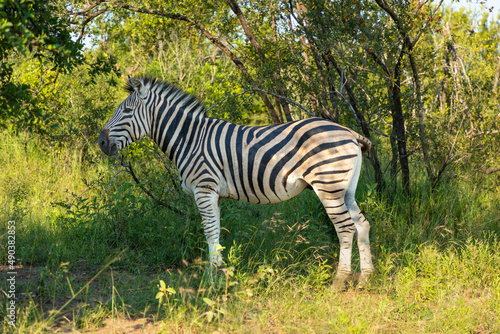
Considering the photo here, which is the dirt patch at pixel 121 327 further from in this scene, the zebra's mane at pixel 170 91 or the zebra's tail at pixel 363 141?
the zebra's tail at pixel 363 141

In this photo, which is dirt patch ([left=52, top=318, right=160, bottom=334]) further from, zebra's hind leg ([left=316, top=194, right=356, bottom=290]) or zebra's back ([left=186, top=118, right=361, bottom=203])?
zebra's hind leg ([left=316, top=194, right=356, bottom=290])

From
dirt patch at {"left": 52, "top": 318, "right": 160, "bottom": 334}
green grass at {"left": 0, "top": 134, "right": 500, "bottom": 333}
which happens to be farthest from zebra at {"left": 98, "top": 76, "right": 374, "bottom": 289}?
dirt patch at {"left": 52, "top": 318, "right": 160, "bottom": 334}

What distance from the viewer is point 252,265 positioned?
5125 millimetres

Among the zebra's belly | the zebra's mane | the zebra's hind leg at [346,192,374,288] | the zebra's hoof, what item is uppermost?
the zebra's mane

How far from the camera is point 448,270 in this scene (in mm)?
4852

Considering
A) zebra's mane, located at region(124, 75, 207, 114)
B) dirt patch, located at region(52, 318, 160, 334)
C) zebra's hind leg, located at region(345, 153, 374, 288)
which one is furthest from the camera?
zebra's mane, located at region(124, 75, 207, 114)

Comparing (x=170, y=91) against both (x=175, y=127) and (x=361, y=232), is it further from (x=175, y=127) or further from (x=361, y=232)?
(x=361, y=232)

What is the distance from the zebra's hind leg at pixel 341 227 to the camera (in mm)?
4789

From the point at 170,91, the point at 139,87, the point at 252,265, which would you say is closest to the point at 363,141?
the point at 252,265

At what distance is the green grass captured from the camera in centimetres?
396

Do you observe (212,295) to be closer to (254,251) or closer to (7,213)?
(254,251)

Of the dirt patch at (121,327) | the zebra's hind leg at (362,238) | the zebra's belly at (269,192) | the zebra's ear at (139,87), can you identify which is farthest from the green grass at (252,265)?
the zebra's ear at (139,87)

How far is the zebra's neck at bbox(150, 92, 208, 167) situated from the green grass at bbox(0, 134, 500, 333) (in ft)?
3.29

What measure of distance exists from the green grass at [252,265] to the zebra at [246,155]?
0.40m
